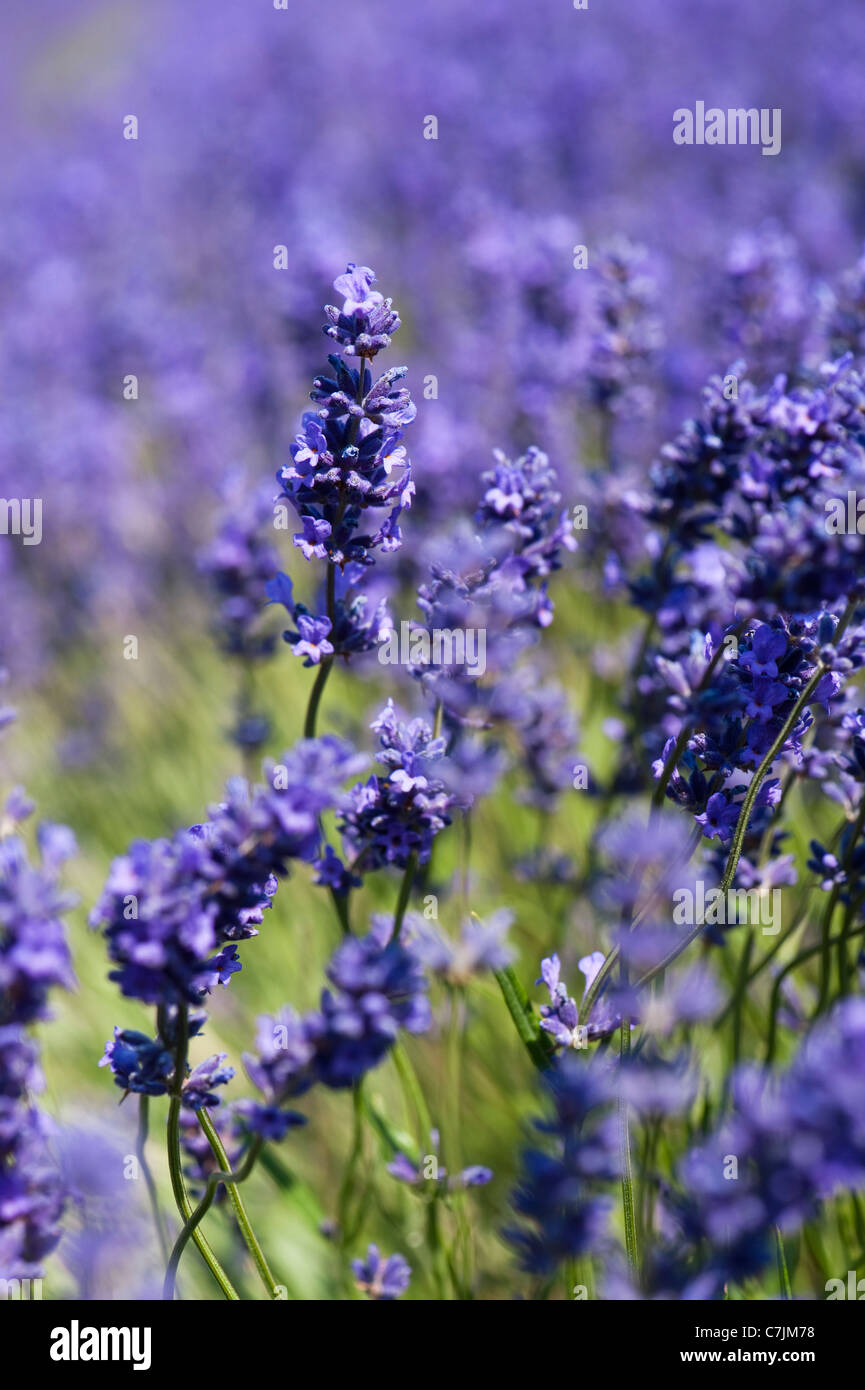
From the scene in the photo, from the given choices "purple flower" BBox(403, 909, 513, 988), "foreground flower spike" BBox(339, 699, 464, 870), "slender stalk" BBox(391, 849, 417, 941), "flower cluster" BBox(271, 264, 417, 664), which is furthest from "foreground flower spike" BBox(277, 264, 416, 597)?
"purple flower" BBox(403, 909, 513, 988)

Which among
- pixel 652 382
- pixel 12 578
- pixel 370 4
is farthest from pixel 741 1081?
pixel 370 4

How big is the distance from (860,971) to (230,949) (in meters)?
1.07

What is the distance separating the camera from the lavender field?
46.9 inches

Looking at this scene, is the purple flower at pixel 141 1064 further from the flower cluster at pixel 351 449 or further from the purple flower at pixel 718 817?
the purple flower at pixel 718 817

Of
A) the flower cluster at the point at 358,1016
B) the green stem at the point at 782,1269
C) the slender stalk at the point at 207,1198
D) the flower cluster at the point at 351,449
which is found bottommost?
the green stem at the point at 782,1269

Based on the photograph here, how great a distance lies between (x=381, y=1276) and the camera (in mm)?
1817

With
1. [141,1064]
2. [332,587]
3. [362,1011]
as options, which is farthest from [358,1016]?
[332,587]

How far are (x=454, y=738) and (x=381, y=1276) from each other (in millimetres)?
890

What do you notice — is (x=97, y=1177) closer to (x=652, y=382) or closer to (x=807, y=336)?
(x=807, y=336)

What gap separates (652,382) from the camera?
4082mm

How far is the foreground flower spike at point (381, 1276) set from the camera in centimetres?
179

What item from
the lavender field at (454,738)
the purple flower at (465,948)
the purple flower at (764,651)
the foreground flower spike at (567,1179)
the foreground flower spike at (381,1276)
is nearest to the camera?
the foreground flower spike at (567,1179)

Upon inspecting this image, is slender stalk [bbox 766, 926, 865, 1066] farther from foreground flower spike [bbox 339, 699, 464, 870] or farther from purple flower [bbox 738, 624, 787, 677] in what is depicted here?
foreground flower spike [bbox 339, 699, 464, 870]

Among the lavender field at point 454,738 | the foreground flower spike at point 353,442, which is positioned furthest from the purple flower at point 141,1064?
the foreground flower spike at point 353,442
